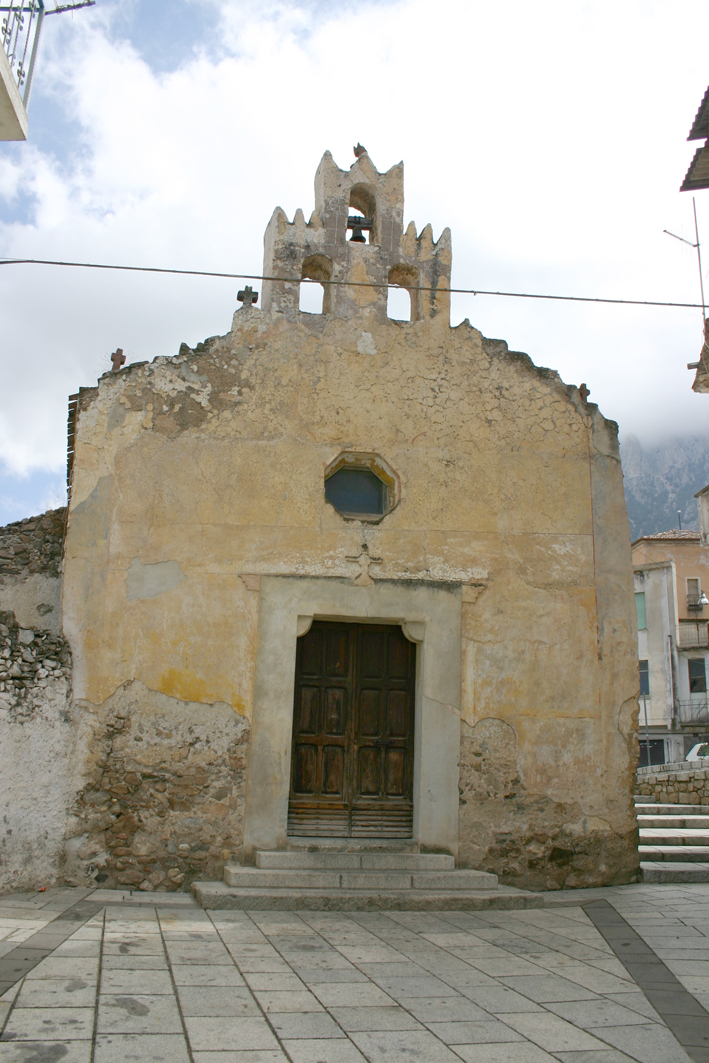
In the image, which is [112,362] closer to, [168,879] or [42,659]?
[42,659]

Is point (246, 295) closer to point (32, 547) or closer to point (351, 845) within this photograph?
point (32, 547)

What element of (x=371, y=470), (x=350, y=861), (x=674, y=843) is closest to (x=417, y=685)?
(x=350, y=861)

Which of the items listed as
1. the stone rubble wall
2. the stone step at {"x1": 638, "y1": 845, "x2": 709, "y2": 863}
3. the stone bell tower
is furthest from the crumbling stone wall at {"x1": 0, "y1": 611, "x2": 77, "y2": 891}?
the stone rubble wall

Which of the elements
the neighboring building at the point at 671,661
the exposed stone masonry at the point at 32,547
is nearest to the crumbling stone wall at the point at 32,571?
the exposed stone masonry at the point at 32,547

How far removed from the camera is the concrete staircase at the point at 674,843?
333 inches

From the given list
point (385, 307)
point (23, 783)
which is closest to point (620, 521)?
point (385, 307)

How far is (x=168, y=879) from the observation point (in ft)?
24.0

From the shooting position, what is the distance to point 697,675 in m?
33.0

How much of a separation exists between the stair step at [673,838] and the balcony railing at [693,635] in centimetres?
2425

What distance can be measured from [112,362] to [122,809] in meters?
4.49

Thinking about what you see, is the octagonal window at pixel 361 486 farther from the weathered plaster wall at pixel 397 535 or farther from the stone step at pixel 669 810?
the stone step at pixel 669 810

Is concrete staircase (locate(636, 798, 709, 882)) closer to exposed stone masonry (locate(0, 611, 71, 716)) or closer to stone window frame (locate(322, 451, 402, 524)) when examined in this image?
stone window frame (locate(322, 451, 402, 524))

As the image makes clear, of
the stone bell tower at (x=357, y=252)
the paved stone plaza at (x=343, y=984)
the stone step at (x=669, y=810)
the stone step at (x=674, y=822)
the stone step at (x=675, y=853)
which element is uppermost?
the stone bell tower at (x=357, y=252)

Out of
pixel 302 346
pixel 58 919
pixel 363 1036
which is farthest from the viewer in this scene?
pixel 302 346
